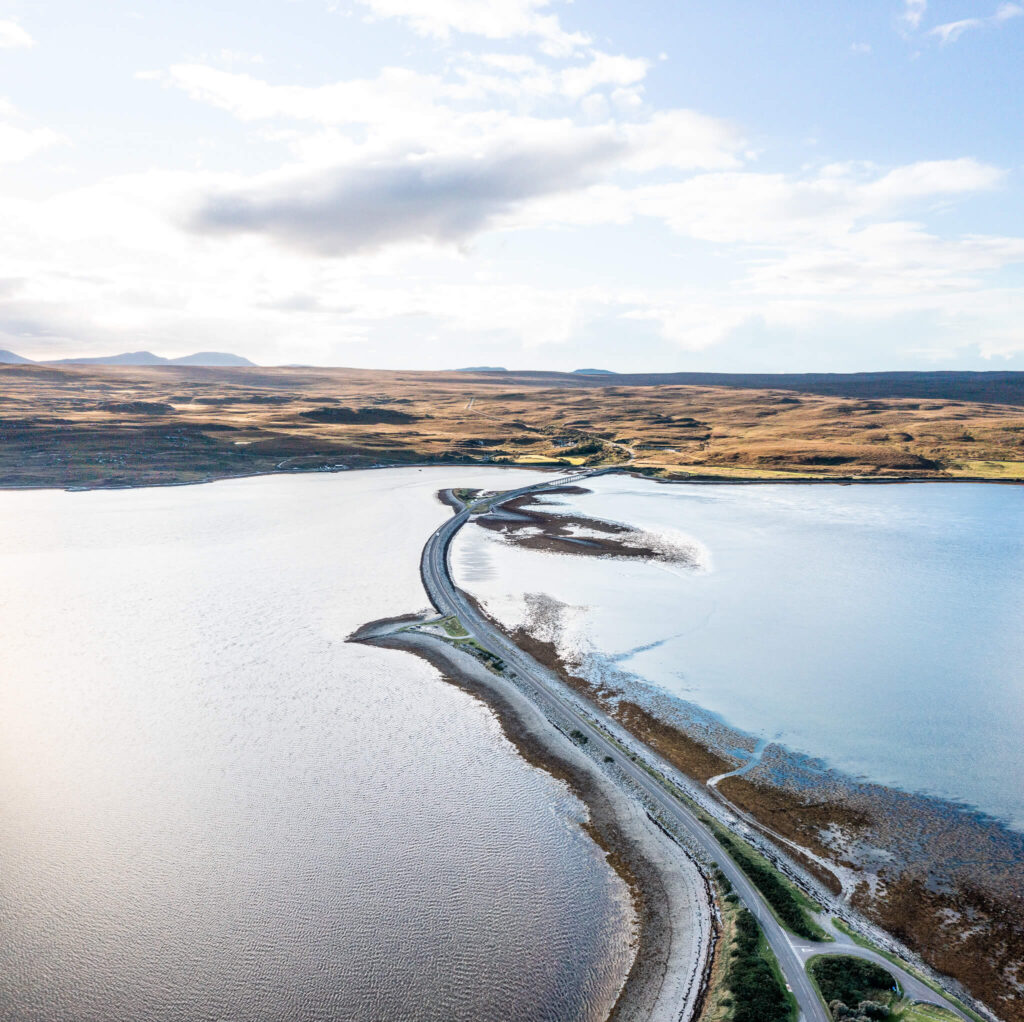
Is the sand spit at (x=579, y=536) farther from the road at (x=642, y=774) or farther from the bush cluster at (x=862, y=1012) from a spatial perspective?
the bush cluster at (x=862, y=1012)

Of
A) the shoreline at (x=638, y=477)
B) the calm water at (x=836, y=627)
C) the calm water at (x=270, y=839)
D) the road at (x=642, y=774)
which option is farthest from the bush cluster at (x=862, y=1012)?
the shoreline at (x=638, y=477)

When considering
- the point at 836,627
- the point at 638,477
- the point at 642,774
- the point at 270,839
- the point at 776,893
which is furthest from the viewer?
the point at 638,477

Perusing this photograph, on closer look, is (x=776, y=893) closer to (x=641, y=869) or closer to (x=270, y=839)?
(x=641, y=869)

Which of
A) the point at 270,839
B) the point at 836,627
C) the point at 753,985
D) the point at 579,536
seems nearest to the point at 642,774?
the point at 753,985

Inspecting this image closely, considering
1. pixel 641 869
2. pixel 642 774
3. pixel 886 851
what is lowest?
pixel 641 869

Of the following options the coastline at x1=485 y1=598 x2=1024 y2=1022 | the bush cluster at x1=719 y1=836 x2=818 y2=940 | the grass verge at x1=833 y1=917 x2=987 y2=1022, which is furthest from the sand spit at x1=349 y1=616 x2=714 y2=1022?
the grass verge at x1=833 y1=917 x2=987 y2=1022

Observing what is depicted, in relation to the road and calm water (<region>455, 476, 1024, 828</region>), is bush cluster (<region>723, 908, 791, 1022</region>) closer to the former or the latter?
the road

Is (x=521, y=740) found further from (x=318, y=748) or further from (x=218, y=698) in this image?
(x=218, y=698)
